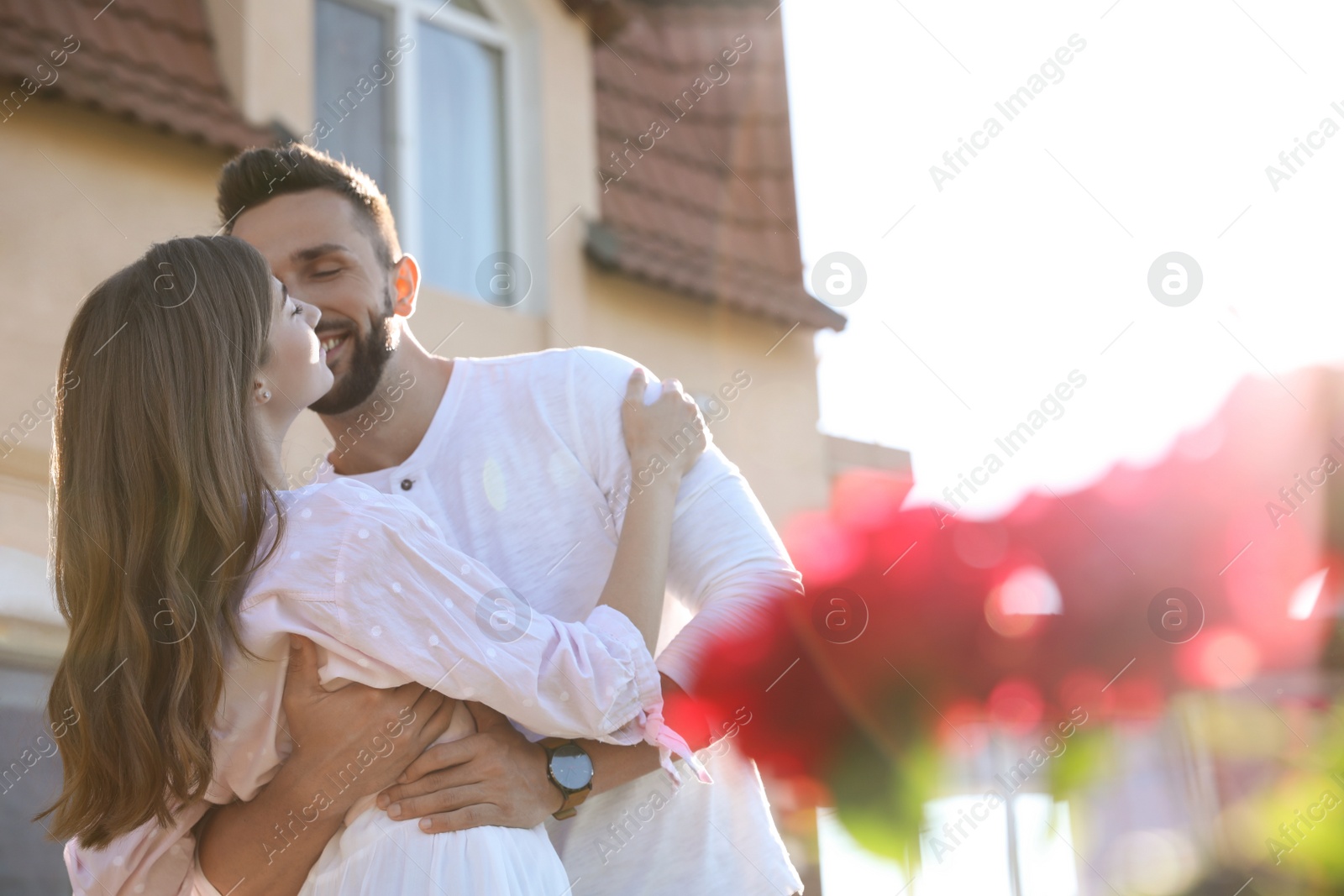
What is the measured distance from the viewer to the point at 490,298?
6.06 metres

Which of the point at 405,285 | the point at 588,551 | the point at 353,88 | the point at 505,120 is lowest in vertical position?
the point at 353,88

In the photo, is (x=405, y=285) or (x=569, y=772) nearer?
(x=569, y=772)

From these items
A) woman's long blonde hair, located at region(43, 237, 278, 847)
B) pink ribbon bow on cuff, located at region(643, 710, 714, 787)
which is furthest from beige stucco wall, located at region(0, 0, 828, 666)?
woman's long blonde hair, located at region(43, 237, 278, 847)

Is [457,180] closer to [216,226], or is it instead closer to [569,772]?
[216,226]

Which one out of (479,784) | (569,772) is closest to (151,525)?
(479,784)

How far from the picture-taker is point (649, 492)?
2123 mm

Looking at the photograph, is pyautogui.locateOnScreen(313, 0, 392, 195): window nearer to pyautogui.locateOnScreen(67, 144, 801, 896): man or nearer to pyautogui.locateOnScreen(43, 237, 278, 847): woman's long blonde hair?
pyautogui.locateOnScreen(67, 144, 801, 896): man

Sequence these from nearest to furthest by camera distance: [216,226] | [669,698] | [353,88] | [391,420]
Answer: [669,698]
[391,420]
[216,226]
[353,88]


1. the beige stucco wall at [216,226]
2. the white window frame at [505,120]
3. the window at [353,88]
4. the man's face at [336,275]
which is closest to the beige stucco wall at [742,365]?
the beige stucco wall at [216,226]

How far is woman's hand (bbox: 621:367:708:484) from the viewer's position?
2.19 meters

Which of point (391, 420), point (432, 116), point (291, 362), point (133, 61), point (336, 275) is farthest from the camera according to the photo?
point (432, 116)

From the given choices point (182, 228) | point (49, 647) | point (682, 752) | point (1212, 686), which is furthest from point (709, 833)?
point (182, 228)

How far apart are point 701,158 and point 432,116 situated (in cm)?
172

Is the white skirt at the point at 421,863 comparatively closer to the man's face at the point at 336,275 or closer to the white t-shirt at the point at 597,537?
the white t-shirt at the point at 597,537
